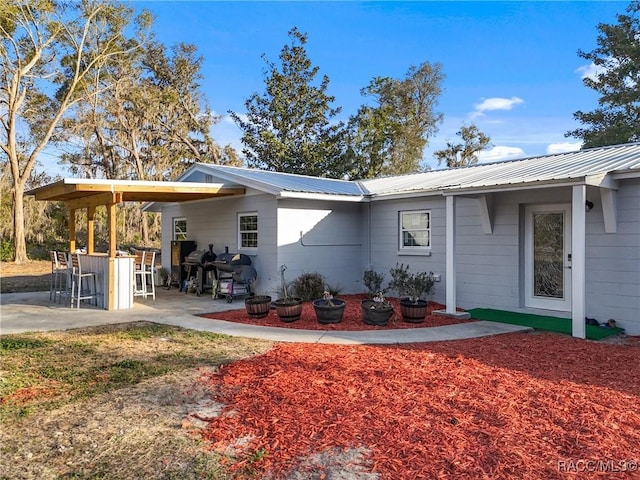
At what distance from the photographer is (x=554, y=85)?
17.6 metres

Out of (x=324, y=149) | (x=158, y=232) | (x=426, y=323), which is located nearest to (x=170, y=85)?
(x=158, y=232)

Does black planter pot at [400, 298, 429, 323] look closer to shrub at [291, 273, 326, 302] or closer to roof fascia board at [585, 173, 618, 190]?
shrub at [291, 273, 326, 302]

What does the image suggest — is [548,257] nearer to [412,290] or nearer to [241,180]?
[412,290]

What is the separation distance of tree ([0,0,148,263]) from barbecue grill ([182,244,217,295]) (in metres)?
12.3

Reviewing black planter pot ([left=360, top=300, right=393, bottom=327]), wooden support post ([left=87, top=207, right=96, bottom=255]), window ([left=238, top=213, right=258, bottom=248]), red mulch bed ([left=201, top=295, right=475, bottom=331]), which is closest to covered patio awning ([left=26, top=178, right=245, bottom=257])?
wooden support post ([left=87, top=207, right=96, bottom=255])

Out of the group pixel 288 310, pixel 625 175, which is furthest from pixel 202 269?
pixel 625 175

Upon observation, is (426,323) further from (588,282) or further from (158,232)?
(158,232)

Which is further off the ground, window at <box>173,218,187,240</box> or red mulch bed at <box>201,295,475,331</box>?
window at <box>173,218,187,240</box>

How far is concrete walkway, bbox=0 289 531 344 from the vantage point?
680cm

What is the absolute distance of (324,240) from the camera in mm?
11258

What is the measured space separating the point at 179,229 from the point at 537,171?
33.4ft

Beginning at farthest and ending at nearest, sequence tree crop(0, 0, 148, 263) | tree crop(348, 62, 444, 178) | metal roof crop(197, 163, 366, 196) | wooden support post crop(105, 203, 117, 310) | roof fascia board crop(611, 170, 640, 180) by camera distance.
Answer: tree crop(348, 62, 444, 178), tree crop(0, 0, 148, 263), metal roof crop(197, 163, 366, 196), wooden support post crop(105, 203, 117, 310), roof fascia board crop(611, 170, 640, 180)

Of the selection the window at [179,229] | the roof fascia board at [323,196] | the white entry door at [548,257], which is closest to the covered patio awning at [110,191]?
the roof fascia board at [323,196]

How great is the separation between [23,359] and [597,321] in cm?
827
